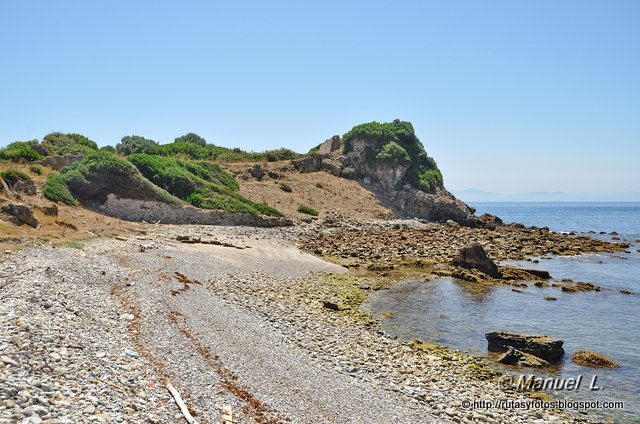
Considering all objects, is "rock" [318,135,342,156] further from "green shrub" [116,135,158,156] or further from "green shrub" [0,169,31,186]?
"green shrub" [0,169,31,186]

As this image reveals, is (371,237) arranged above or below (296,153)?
below

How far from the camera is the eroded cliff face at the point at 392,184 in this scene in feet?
186

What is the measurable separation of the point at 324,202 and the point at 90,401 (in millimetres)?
43870

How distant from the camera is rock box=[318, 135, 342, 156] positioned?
6731 centimetres

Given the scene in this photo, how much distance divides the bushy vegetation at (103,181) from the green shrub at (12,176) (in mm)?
1661

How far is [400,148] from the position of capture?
202ft

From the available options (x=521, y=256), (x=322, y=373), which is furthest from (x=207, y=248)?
(x=521, y=256)

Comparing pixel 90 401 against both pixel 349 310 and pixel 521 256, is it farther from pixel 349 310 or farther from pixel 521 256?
pixel 521 256

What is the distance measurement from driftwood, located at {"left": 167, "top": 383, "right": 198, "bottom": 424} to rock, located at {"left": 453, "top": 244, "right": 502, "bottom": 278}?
23252mm

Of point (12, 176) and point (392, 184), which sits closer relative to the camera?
point (12, 176)

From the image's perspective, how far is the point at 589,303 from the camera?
23.1m

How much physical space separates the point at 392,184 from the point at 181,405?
53.4 metres

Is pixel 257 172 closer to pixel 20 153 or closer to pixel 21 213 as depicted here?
pixel 20 153

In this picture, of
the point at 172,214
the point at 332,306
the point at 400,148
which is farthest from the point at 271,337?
the point at 400,148
